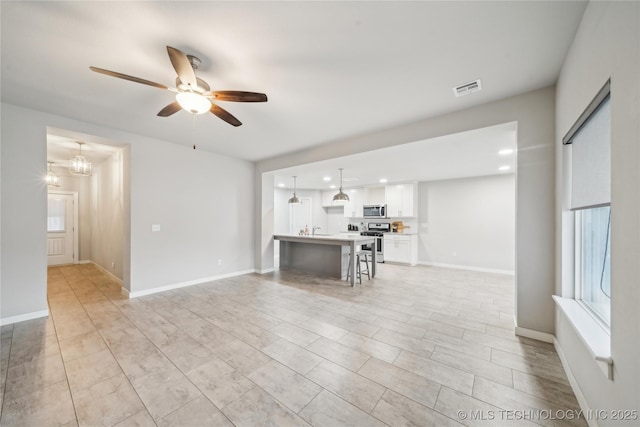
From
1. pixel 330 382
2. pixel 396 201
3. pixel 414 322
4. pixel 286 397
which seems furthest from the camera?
pixel 396 201

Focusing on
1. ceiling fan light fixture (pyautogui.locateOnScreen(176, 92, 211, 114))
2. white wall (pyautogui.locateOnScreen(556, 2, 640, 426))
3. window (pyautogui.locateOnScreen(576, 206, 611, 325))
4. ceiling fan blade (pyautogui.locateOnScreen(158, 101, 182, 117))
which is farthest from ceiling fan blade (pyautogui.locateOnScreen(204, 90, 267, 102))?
window (pyautogui.locateOnScreen(576, 206, 611, 325))

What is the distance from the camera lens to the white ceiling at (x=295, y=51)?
1619mm

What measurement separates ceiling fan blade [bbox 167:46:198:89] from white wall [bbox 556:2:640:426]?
8.01ft

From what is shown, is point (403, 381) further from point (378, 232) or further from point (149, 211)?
point (378, 232)

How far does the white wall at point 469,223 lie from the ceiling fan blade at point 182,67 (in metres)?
6.85

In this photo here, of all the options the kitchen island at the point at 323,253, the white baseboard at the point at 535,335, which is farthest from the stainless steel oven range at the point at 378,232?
the white baseboard at the point at 535,335

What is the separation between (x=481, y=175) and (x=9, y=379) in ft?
27.4

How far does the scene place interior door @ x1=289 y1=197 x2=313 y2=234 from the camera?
9.44 metres

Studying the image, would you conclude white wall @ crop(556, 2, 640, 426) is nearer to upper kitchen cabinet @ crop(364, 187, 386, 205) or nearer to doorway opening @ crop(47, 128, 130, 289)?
doorway opening @ crop(47, 128, 130, 289)

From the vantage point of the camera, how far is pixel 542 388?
1.85 m

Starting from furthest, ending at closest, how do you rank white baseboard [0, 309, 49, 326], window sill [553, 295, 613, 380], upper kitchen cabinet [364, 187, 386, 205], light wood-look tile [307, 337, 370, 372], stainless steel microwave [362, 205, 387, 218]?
upper kitchen cabinet [364, 187, 386, 205] < stainless steel microwave [362, 205, 387, 218] < white baseboard [0, 309, 49, 326] < light wood-look tile [307, 337, 370, 372] < window sill [553, 295, 613, 380]

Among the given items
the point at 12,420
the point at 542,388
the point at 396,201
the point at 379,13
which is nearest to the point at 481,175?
the point at 396,201

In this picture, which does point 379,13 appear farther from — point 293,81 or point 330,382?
point 330,382

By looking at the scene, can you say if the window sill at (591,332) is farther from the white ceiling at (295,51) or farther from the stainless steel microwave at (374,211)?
the stainless steel microwave at (374,211)
